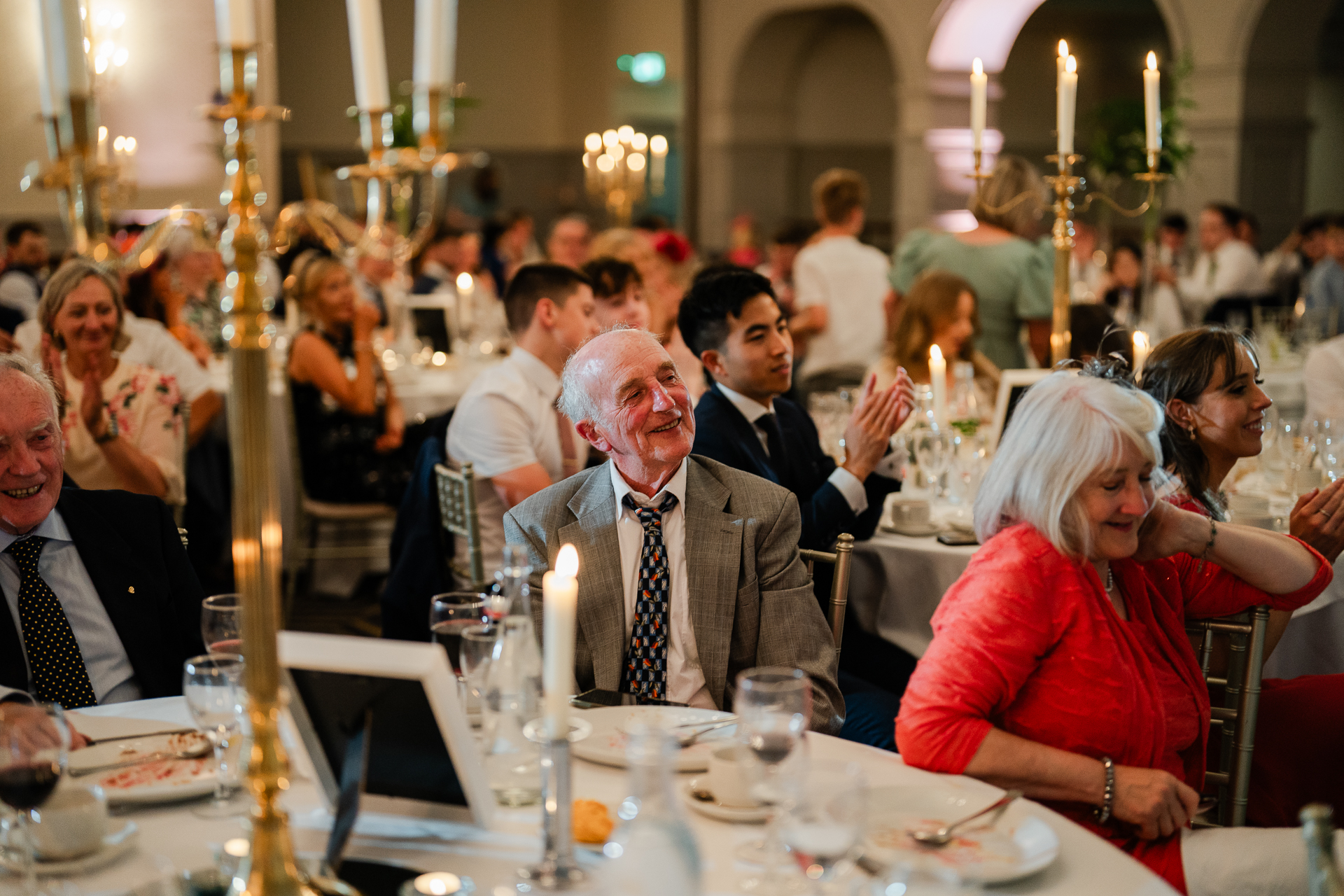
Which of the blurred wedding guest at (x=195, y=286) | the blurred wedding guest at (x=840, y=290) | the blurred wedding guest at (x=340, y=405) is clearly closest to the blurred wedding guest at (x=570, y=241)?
the blurred wedding guest at (x=840, y=290)

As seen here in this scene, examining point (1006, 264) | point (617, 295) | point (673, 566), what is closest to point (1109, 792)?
point (673, 566)

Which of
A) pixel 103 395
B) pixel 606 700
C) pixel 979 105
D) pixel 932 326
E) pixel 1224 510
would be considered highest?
pixel 979 105

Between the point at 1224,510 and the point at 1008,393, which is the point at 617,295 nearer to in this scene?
the point at 1008,393

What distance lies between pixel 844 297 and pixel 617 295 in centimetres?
233

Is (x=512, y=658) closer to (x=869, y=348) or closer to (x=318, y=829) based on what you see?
(x=318, y=829)

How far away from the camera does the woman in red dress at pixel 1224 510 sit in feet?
7.86

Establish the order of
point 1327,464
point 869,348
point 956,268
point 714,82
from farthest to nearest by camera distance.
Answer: point 714,82
point 869,348
point 956,268
point 1327,464

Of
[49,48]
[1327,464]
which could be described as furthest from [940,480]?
[49,48]

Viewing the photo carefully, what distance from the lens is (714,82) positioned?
1334 centimetres

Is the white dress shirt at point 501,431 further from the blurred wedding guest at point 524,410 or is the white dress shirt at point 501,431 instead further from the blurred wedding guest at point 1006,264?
the blurred wedding guest at point 1006,264

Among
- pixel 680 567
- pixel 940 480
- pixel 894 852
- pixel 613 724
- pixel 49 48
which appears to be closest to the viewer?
pixel 49 48

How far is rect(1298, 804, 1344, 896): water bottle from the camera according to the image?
1287 millimetres

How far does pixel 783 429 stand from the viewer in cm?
334

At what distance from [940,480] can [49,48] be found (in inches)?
113
